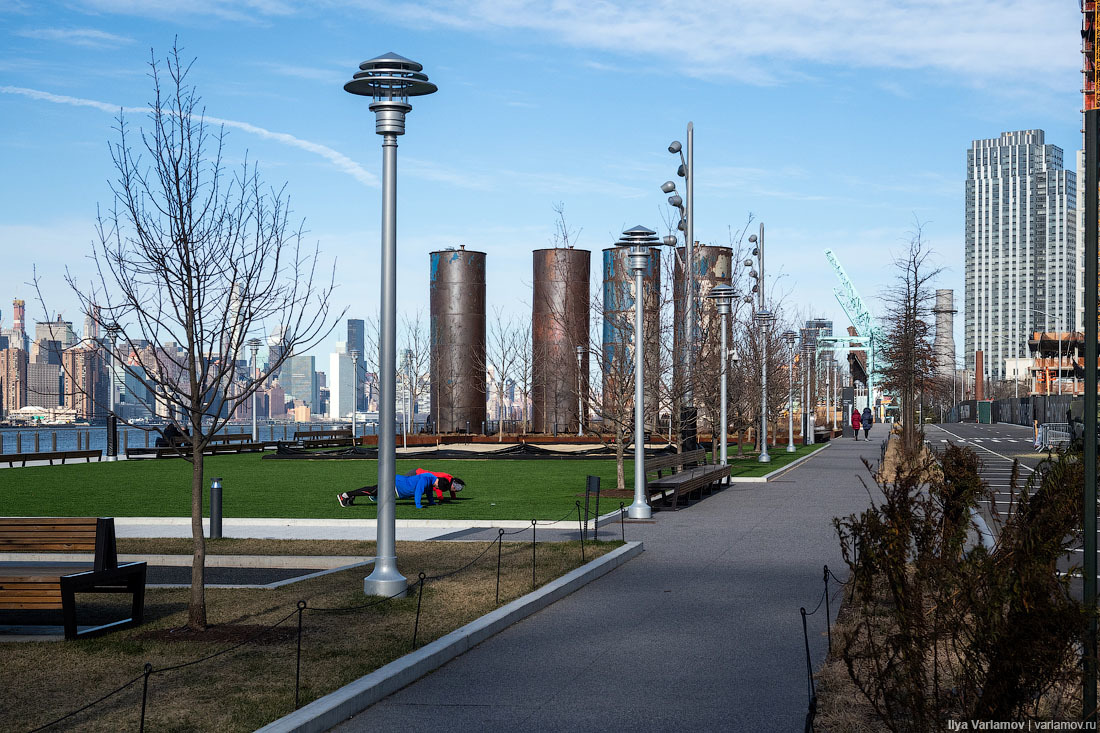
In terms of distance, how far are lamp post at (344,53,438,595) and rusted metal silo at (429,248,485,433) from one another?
2008 inches

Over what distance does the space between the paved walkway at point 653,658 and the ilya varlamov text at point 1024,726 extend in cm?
139

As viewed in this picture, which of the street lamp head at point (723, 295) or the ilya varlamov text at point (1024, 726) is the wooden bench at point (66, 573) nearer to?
the ilya varlamov text at point (1024, 726)

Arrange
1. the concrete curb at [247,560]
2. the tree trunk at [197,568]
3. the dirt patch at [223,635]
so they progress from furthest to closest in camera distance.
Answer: the concrete curb at [247,560]
the tree trunk at [197,568]
the dirt patch at [223,635]

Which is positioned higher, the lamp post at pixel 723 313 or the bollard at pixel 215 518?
the lamp post at pixel 723 313

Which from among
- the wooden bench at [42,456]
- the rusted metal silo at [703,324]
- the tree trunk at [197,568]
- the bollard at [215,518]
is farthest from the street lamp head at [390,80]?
the wooden bench at [42,456]

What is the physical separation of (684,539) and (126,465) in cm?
2480

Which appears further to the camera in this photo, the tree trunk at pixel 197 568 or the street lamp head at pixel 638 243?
the street lamp head at pixel 638 243

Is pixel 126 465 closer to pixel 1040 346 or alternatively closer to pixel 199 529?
pixel 199 529

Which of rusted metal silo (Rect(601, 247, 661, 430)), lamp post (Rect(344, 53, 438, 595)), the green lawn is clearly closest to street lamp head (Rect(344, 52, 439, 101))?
lamp post (Rect(344, 53, 438, 595))

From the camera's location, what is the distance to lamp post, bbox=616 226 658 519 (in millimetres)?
18348

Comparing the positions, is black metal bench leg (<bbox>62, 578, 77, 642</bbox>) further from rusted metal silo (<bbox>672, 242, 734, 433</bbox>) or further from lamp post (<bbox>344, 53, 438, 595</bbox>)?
rusted metal silo (<bbox>672, 242, 734, 433</bbox>)

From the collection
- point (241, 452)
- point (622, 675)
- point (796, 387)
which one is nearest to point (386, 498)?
point (622, 675)

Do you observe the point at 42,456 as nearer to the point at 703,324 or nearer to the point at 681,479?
the point at 703,324

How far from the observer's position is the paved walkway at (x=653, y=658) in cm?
684
